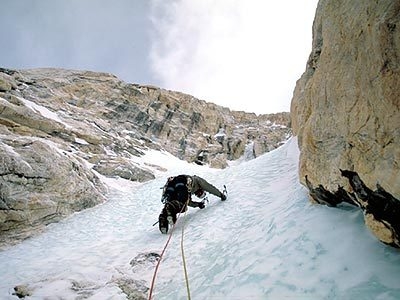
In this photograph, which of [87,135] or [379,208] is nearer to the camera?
[379,208]

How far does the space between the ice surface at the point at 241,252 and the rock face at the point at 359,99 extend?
0.52 meters

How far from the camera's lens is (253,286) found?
3852 mm

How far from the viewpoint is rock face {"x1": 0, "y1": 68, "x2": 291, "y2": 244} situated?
1112cm

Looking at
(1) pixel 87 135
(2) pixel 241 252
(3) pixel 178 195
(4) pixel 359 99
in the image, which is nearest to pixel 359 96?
(4) pixel 359 99

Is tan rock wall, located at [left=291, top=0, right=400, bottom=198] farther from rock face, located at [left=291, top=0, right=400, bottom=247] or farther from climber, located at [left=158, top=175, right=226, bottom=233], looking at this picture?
climber, located at [left=158, top=175, right=226, bottom=233]

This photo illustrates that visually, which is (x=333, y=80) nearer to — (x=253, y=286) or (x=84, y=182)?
(x=253, y=286)

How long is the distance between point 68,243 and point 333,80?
8.67 meters

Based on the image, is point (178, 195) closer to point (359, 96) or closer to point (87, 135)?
point (359, 96)

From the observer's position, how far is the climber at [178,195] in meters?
8.20

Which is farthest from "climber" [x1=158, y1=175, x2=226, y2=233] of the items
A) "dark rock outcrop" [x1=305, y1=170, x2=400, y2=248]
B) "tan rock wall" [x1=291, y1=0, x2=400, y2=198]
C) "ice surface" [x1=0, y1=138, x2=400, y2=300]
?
"dark rock outcrop" [x1=305, y1=170, x2=400, y2=248]

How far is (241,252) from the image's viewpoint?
5.05m

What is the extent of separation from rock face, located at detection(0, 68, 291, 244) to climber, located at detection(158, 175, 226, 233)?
5.28 metres

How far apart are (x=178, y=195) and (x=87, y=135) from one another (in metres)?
18.5

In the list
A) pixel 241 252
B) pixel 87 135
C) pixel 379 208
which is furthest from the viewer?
pixel 87 135
